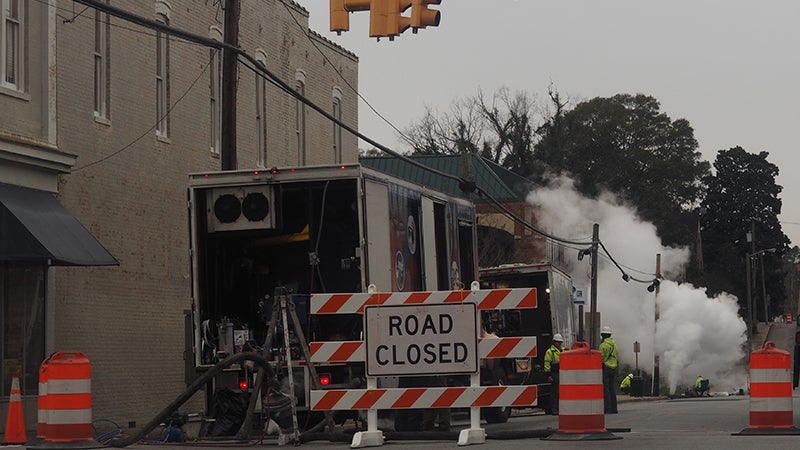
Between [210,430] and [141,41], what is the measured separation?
467 inches

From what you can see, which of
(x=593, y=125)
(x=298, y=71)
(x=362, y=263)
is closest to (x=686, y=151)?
(x=593, y=125)

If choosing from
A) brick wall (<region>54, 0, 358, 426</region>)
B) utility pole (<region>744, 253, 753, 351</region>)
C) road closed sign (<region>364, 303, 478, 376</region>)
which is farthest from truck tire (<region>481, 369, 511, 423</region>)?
utility pole (<region>744, 253, 753, 351</region>)

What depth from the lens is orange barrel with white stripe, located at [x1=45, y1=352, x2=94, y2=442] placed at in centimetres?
1466

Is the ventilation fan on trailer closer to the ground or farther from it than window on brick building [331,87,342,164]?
closer to the ground

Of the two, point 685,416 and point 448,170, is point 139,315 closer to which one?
point 685,416

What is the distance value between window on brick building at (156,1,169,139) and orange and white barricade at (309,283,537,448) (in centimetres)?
1424

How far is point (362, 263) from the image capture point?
1808 centimetres

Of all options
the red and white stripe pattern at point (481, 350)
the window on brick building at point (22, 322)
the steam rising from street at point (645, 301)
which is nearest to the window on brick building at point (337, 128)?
the window on brick building at point (22, 322)

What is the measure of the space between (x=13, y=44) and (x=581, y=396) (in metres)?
12.4

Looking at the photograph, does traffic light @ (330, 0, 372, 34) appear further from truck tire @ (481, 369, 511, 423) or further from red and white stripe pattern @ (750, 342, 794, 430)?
truck tire @ (481, 369, 511, 423)

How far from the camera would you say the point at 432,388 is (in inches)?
590

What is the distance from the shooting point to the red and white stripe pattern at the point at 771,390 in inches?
613

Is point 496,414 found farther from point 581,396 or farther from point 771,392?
point 581,396

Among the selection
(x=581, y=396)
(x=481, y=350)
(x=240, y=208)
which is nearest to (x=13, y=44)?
(x=240, y=208)
